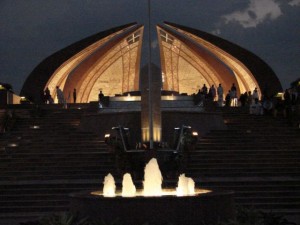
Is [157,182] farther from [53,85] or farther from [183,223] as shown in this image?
[53,85]

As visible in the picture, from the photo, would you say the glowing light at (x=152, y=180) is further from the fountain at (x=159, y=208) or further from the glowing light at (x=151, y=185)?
the fountain at (x=159, y=208)

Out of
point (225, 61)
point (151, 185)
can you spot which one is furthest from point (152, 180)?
point (225, 61)

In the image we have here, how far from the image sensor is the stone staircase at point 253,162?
12.3 meters

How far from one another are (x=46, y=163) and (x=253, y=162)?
15.2 feet

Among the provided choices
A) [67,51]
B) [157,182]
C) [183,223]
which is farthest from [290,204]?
[67,51]

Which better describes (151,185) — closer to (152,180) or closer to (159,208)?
(152,180)

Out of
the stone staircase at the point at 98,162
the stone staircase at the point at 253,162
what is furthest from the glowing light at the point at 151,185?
the stone staircase at the point at 253,162

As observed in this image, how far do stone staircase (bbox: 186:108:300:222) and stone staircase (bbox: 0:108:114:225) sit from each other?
2.31 metres

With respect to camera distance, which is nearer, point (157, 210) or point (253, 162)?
point (157, 210)

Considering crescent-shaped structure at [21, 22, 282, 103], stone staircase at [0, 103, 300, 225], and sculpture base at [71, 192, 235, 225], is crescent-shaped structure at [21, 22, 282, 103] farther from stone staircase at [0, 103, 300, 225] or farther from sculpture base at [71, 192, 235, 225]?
sculpture base at [71, 192, 235, 225]

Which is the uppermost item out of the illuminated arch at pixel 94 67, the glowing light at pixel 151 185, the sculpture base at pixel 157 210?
the illuminated arch at pixel 94 67

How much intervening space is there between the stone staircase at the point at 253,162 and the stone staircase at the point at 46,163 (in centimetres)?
231

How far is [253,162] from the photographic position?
49.5 ft

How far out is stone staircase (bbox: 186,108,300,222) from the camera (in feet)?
40.4
